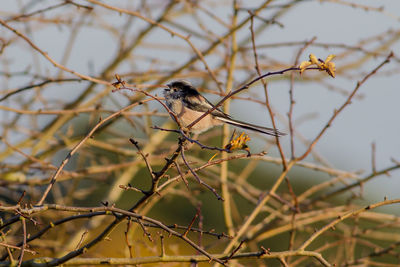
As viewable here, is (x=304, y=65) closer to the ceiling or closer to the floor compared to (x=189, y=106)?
closer to the floor

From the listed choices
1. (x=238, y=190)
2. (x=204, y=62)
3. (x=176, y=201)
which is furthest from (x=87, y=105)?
(x=176, y=201)

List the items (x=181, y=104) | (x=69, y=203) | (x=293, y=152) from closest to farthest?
1. (x=293, y=152)
2. (x=181, y=104)
3. (x=69, y=203)

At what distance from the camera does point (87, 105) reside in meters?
4.68

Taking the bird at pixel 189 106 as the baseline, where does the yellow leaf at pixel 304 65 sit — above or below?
below

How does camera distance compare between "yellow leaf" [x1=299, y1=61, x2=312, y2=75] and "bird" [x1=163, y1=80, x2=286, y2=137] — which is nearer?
"yellow leaf" [x1=299, y1=61, x2=312, y2=75]

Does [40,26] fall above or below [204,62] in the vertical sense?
above

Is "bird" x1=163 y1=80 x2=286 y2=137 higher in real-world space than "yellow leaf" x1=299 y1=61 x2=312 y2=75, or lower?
higher

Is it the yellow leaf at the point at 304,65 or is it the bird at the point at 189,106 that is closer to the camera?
the yellow leaf at the point at 304,65

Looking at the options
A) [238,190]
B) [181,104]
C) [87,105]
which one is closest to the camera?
[181,104]

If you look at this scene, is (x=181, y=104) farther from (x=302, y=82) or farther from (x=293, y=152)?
(x=302, y=82)

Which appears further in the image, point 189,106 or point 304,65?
point 189,106

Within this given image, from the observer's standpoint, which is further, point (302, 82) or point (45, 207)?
point (302, 82)

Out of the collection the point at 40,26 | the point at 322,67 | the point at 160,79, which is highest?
the point at 40,26

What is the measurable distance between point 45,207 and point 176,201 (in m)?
7.51
